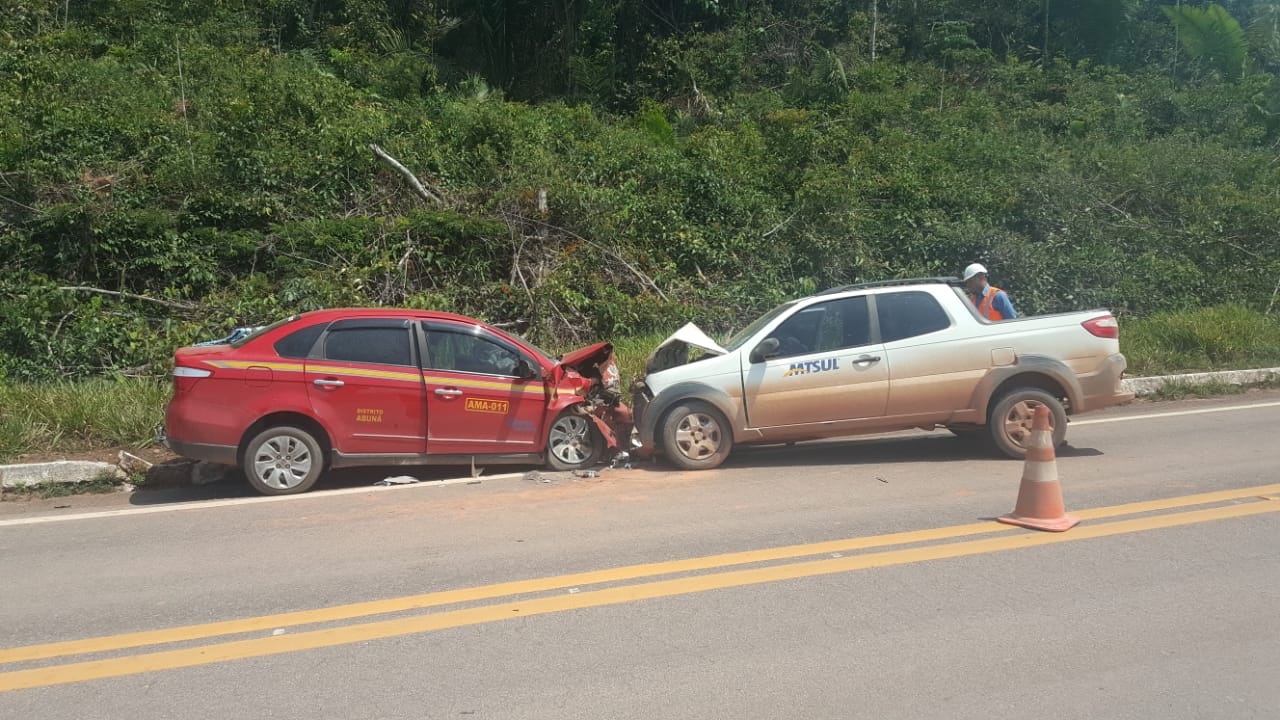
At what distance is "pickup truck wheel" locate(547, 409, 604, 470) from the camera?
9.47 metres

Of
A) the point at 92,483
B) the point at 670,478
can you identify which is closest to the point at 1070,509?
the point at 670,478

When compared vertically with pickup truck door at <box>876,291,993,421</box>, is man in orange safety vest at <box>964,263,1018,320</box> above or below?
above

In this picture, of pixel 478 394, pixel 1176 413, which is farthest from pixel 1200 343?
pixel 478 394

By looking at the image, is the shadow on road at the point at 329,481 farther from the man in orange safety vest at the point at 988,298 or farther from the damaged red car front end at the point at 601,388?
the man in orange safety vest at the point at 988,298

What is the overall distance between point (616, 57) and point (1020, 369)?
17.6 metres

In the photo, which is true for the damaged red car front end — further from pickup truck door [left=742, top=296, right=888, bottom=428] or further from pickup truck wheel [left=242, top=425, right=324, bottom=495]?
pickup truck wheel [left=242, top=425, right=324, bottom=495]

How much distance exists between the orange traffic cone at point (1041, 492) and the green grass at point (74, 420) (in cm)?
809

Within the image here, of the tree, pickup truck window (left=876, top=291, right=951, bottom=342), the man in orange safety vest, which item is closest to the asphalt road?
pickup truck window (left=876, top=291, right=951, bottom=342)

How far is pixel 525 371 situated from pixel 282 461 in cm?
Answer: 223

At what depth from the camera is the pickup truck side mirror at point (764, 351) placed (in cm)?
938

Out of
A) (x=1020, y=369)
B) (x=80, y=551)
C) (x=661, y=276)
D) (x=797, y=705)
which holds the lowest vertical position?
(x=797, y=705)

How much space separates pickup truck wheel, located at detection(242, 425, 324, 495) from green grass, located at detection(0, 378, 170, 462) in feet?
6.99

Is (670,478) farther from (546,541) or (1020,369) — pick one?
(1020,369)

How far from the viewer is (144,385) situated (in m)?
11.4
